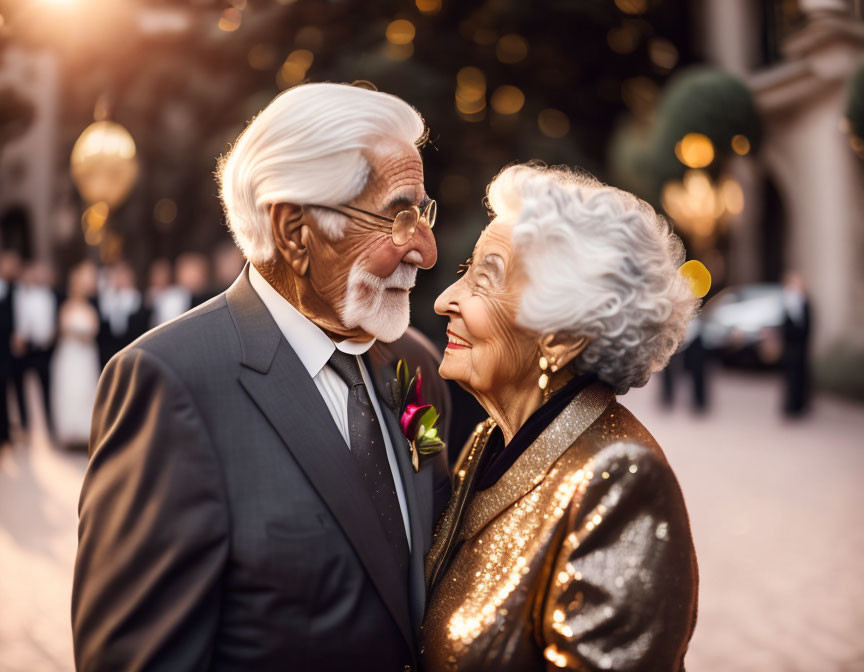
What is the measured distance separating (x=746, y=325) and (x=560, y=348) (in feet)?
51.3

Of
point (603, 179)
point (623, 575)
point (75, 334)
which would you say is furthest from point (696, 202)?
point (623, 575)

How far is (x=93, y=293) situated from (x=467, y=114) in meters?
7.94

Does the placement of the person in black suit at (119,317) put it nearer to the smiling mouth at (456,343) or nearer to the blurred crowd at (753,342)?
the blurred crowd at (753,342)

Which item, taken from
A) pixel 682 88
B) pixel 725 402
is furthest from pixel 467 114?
pixel 725 402

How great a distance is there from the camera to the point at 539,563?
1658mm

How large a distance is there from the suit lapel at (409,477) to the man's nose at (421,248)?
29 centimetres

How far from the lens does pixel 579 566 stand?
1.61 m

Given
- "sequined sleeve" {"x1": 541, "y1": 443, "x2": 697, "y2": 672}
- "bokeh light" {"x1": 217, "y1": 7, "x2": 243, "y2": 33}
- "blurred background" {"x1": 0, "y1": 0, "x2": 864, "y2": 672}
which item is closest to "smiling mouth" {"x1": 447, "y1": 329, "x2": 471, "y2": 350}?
"sequined sleeve" {"x1": 541, "y1": 443, "x2": 697, "y2": 672}

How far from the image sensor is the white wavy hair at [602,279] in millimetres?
1749

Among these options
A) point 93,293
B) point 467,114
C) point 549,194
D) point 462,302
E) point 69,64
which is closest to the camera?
point 549,194

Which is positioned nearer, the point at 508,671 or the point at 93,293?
the point at 508,671

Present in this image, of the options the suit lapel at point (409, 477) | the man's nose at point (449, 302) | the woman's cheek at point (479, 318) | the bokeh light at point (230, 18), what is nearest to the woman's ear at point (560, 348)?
the woman's cheek at point (479, 318)

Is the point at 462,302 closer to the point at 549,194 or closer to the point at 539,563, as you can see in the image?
the point at 549,194

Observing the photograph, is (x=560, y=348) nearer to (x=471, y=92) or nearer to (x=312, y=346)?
(x=312, y=346)
